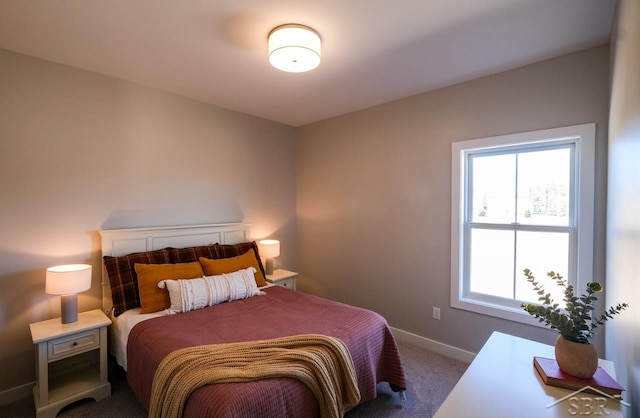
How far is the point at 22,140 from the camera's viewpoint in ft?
7.20

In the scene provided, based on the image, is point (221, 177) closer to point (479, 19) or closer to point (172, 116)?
point (172, 116)

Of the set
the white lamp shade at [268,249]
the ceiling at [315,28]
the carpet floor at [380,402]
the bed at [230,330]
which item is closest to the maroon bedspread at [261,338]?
the bed at [230,330]

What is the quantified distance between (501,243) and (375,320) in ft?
4.49

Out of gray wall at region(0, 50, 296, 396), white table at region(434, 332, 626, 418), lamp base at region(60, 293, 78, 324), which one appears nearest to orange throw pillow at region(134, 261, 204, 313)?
lamp base at region(60, 293, 78, 324)

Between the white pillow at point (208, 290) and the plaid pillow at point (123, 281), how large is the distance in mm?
272

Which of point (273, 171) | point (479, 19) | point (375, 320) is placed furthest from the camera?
point (273, 171)

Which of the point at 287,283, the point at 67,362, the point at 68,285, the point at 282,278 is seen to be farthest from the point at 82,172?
the point at 287,283

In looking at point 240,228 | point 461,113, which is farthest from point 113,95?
point 461,113

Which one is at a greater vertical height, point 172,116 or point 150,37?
point 150,37

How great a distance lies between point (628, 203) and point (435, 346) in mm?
2126

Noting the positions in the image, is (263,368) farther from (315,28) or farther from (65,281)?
(315,28)

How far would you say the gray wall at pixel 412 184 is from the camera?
2.19 metres

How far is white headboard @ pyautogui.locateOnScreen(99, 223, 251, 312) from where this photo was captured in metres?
2.51

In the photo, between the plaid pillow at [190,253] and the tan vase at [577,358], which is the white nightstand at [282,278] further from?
the tan vase at [577,358]
